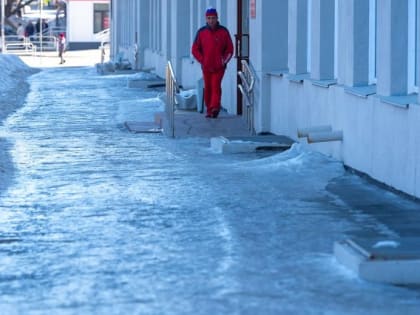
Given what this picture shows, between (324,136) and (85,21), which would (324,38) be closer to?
(324,136)

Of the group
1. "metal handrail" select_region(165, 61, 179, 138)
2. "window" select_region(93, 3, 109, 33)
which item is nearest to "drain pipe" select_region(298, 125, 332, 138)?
"metal handrail" select_region(165, 61, 179, 138)

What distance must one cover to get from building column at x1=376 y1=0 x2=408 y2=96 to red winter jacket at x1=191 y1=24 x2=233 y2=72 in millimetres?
7355

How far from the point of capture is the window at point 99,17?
7512cm

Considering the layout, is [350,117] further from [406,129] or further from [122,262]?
[122,262]

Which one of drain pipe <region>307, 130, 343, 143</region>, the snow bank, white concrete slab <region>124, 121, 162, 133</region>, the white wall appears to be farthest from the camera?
the white wall

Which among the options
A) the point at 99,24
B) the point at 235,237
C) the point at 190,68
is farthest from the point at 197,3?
the point at 99,24

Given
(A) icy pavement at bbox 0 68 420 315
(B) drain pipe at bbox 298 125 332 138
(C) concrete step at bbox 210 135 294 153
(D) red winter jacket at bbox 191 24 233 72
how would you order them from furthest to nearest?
(D) red winter jacket at bbox 191 24 233 72 < (C) concrete step at bbox 210 135 294 153 < (B) drain pipe at bbox 298 125 332 138 < (A) icy pavement at bbox 0 68 420 315

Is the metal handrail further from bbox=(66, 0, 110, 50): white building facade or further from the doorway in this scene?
bbox=(66, 0, 110, 50): white building facade

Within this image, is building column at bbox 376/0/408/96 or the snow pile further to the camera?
the snow pile

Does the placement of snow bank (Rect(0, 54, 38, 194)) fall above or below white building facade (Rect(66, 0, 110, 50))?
below

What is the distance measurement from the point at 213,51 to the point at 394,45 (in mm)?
7761

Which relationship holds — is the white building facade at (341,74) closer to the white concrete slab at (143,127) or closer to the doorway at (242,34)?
the doorway at (242,34)

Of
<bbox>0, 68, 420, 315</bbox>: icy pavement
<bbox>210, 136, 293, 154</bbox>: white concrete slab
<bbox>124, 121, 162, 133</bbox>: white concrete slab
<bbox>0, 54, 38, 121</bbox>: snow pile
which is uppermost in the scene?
<bbox>210, 136, 293, 154</bbox>: white concrete slab

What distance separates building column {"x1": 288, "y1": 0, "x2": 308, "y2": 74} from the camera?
15.7 metres
